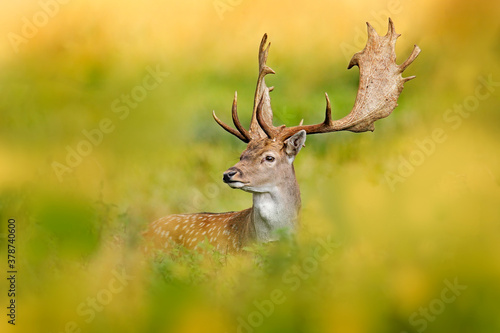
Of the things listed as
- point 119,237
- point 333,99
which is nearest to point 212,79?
point 333,99

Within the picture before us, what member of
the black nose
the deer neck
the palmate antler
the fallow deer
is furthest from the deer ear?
the black nose

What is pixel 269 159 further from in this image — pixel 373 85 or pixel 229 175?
pixel 373 85

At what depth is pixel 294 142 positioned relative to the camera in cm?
623

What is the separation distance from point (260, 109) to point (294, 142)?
0.36m

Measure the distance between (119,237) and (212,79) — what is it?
2.71 meters

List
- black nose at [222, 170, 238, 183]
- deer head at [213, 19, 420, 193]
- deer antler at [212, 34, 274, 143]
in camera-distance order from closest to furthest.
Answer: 1. black nose at [222, 170, 238, 183]
2. deer head at [213, 19, 420, 193]
3. deer antler at [212, 34, 274, 143]

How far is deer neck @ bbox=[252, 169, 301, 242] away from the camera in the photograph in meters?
6.17

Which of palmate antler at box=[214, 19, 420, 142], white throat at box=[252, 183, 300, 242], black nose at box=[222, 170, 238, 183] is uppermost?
palmate antler at box=[214, 19, 420, 142]

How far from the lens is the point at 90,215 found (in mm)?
4449

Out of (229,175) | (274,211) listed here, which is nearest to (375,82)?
(274,211)

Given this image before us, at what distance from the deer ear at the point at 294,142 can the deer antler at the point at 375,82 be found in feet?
1.47

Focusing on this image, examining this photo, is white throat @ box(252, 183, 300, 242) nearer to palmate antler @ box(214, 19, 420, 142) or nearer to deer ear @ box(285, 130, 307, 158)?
deer ear @ box(285, 130, 307, 158)

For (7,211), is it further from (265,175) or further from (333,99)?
(333,99)

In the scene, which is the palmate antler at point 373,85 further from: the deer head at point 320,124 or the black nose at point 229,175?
the black nose at point 229,175
